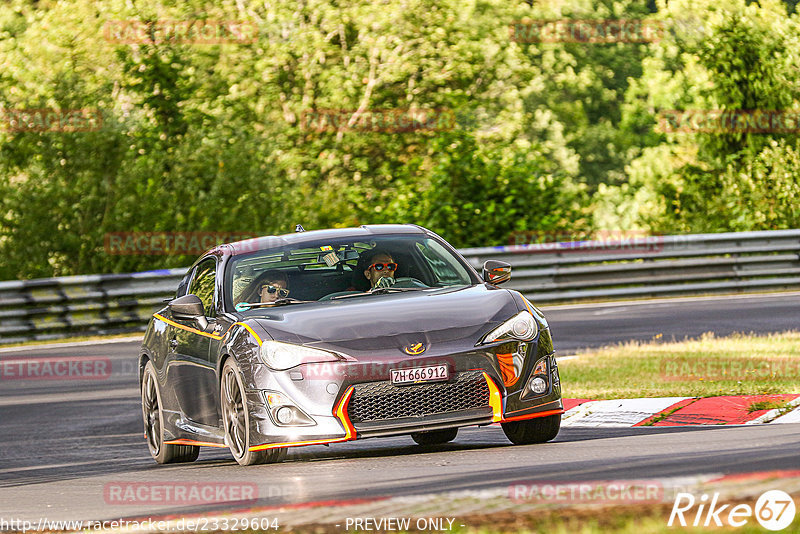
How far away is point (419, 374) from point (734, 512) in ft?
11.4

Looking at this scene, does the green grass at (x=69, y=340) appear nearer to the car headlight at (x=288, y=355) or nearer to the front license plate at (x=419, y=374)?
the car headlight at (x=288, y=355)

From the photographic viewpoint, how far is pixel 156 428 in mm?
11102

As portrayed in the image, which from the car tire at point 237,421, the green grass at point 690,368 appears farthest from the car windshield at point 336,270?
the green grass at point 690,368

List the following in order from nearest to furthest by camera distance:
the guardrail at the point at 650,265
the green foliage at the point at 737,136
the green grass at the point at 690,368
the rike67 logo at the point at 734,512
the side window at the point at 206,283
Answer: the rike67 logo at the point at 734,512 → the side window at the point at 206,283 → the green grass at the point at 690,368 → the guardrail at the point at 650,265 → the green foliage at the point at 737,136

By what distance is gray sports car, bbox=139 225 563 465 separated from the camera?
8.86 meters

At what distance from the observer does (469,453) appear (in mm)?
9336

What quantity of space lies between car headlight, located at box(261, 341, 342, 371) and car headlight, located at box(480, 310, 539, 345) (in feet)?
3.14

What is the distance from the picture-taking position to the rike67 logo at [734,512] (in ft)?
17.8

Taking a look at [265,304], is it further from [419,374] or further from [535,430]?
[535,430]

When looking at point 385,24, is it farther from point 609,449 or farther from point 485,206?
point 609,449

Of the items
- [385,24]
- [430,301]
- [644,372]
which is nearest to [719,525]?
[430,301]

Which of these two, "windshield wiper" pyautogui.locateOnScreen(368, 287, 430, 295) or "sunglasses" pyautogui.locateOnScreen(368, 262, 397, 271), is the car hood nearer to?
"windshield wiper" pyautogui.locateOnScreen(368, 287, 430, 295)

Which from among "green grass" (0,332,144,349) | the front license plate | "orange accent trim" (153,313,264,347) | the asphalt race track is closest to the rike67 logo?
the asphalt race track

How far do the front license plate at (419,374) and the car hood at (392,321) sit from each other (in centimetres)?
11
